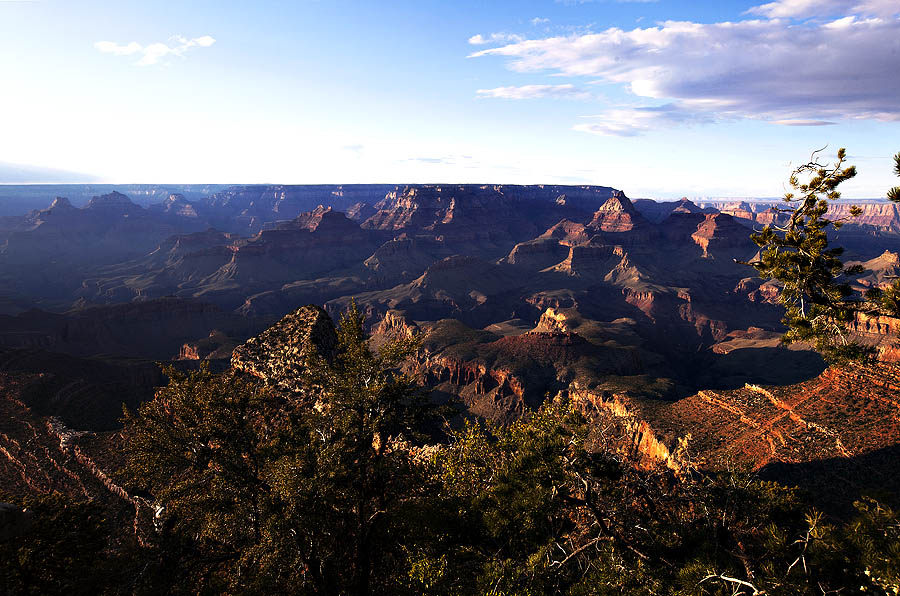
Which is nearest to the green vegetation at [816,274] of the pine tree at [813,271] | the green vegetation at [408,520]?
the pine tree at [813,271]

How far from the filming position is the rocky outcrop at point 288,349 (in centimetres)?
3778

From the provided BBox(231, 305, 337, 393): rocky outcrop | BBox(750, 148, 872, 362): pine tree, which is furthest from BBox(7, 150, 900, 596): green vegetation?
BBox(231, 305, 337, 393): rocky outcrop

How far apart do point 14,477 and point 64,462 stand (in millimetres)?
3059

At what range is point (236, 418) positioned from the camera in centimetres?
2292

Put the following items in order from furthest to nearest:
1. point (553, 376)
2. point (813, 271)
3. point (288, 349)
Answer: point (553, 376), point (288, 349), point (813, 271)

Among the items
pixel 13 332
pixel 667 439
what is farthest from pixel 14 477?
pixel 13 332

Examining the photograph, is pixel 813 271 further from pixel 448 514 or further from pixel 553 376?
pixel 553 376

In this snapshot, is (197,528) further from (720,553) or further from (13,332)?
(13,332)

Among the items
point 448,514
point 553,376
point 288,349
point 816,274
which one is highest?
point 816,274

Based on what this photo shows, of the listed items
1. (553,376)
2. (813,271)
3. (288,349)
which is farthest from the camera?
(553,376)

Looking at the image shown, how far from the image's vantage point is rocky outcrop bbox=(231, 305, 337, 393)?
3778cm

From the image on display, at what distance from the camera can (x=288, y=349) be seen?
39.9 metres

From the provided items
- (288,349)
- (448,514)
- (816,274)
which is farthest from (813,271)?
(288,349)

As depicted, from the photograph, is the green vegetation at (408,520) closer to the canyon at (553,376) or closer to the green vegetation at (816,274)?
the canyon at (553,376)
